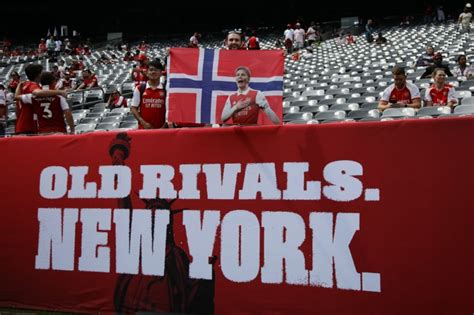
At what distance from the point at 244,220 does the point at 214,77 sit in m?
1.67

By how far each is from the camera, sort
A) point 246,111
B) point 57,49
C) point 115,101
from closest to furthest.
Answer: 1. point 246,111
2. point 115,101
3. point 57,49

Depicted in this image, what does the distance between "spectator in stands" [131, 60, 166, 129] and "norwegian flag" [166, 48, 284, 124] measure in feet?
Result: 1.94

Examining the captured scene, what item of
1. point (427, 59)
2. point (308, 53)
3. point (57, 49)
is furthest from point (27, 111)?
point (57, 49)

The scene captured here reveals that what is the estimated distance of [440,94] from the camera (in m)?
7.36

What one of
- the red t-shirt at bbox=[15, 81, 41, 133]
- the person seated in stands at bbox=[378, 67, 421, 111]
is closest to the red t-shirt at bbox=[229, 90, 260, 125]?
the red t-shirt at bbox=[15, 81, 41, 133]

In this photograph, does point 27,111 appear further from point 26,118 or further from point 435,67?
point 435,67

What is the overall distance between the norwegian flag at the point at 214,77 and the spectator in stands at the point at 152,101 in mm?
591

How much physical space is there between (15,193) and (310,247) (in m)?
2.19

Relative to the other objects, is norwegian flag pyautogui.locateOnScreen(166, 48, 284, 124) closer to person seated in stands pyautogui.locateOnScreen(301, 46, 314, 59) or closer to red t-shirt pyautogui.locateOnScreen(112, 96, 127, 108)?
red t-shirt pyautogui.locateOnScreen(112, 96, 127, 108)

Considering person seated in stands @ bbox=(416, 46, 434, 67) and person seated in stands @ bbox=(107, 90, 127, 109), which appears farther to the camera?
person seated in stands @ bbox=(416, 46, 434, 67)

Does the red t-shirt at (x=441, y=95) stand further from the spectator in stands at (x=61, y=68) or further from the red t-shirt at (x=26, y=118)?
the spectator in stands at (x=61, y=68)

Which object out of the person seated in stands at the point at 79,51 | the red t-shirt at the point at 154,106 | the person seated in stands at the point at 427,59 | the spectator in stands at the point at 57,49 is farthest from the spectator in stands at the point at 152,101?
the person seated in stands at the point at 79,51

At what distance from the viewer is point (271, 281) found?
3.30 metres

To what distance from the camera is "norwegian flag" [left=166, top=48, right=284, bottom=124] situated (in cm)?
464
